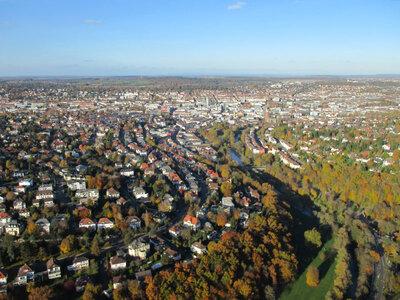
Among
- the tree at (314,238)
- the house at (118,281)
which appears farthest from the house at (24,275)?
the tree at (314,238)

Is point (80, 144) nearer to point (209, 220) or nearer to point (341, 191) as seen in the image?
point (209, 220)

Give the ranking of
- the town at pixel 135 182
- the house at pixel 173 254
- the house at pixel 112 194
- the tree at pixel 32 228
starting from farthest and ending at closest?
the house at pixel 112 194 < the tree at pixel 32 228 < the house at pixel 173 254 < the town at pixel 135 182

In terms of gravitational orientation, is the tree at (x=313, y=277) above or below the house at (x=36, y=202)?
below

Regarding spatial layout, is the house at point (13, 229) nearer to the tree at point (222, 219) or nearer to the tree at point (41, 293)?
the tree at point (41, 293)

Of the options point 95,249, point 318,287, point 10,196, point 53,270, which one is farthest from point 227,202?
point 10,196

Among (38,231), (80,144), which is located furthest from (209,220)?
(80,144)

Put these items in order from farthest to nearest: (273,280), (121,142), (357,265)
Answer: (121,142) < (357,265) < (273,280)

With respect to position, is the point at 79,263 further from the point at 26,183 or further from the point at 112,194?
the point at 26,183
